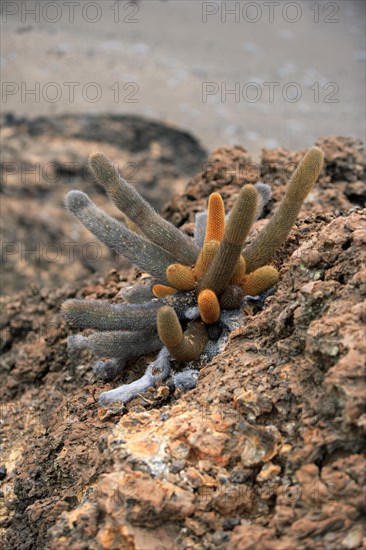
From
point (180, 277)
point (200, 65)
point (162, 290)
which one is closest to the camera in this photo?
point (180, 277)

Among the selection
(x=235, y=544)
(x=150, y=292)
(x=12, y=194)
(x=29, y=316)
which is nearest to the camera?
(x=235, y=544)

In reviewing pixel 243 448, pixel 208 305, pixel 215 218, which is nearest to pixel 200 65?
pixel 215 218

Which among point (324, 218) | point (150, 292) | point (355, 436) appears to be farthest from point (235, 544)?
point (324, 218)

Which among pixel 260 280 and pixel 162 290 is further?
pixel 162 290

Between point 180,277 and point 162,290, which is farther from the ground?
point 180,277

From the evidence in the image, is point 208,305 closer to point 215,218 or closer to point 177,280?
point 177,280

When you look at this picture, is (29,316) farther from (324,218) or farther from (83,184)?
(83,184)

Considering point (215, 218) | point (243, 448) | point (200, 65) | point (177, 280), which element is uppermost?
point (215, 218)

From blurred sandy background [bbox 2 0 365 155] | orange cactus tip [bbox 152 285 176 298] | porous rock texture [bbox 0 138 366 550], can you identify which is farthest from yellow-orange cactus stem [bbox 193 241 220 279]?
blurred sandy background [bbox 2 0 365 155]
